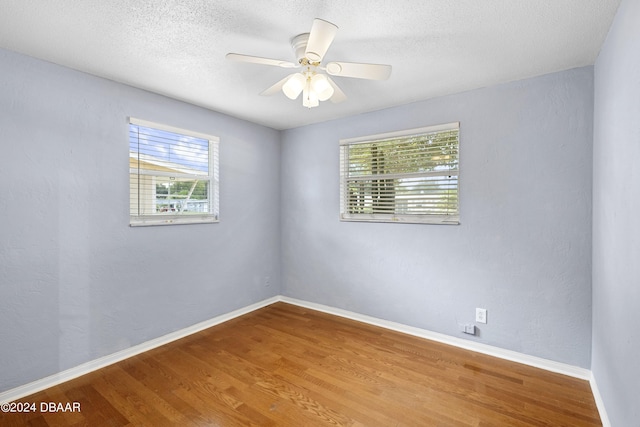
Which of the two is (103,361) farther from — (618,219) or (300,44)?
(618,219)

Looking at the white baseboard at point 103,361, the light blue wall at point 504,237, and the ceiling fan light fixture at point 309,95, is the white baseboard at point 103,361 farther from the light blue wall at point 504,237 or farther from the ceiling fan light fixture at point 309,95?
the ceiling fan light fixture at point 309,95

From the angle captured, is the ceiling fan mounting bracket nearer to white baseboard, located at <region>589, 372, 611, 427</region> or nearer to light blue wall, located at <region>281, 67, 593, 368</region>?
light blue wall, located at <region>281, 67, 593, 368</region>

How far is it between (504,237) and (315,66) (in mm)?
2097

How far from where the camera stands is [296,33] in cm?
180

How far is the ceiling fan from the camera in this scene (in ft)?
4.98

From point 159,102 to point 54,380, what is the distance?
240 centimetres

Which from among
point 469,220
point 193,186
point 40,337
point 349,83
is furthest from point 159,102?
point 469,220

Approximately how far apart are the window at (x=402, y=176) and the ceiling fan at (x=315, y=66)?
4.16 feet

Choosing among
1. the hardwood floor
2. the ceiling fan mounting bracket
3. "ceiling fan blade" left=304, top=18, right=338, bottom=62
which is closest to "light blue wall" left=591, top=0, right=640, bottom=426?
A: the hardwood floor

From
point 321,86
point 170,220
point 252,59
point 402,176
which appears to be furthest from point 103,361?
point 402,176

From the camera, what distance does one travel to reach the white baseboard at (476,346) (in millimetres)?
2305

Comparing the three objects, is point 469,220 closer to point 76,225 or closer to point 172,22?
point 172,22

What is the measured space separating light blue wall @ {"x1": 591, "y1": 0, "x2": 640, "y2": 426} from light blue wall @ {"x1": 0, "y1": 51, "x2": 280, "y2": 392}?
324cm

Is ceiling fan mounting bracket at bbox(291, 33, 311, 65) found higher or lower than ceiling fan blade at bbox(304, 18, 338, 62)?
higher
